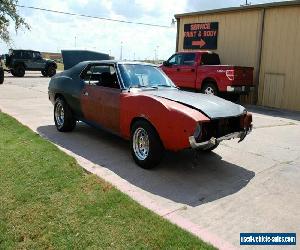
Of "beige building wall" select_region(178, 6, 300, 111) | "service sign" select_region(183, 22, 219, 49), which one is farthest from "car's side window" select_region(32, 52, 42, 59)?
"beige building wall" select_region(178, 6, 300, 111)

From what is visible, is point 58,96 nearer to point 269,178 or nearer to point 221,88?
point 269,178

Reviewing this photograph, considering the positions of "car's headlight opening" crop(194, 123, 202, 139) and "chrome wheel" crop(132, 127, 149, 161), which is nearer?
"car's headlight opening" crop(194, 123, 202, 139)

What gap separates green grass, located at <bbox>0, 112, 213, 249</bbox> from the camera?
3664 millimetres

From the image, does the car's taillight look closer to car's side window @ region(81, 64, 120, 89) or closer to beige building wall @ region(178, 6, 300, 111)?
beige building wall @ region(178, 6, 300, 111)

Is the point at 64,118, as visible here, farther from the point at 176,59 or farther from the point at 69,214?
the point at 176,59

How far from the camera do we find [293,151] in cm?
703

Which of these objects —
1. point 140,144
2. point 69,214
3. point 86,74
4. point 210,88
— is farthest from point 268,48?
point 69,214

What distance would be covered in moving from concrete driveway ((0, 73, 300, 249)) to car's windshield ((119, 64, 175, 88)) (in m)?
1.18

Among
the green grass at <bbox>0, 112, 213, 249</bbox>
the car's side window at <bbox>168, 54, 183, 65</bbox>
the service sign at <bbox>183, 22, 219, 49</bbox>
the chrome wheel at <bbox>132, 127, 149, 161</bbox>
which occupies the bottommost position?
the green grass at <bbox>0, 112, 213, 249</bbox>

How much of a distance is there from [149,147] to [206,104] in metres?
1.00

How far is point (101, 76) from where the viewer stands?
691 centimetres

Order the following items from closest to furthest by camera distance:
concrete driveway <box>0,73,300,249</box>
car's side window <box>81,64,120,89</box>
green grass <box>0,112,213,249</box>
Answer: green grass <box>0,112,213,249</box> < concrete driveway <box>0,73,300,249</box> < car's side window <box>81,64,120,89</box>

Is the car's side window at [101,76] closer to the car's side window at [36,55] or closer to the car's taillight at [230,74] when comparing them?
the car's taillight at [230,74]

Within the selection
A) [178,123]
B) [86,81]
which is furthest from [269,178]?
[86,81]
